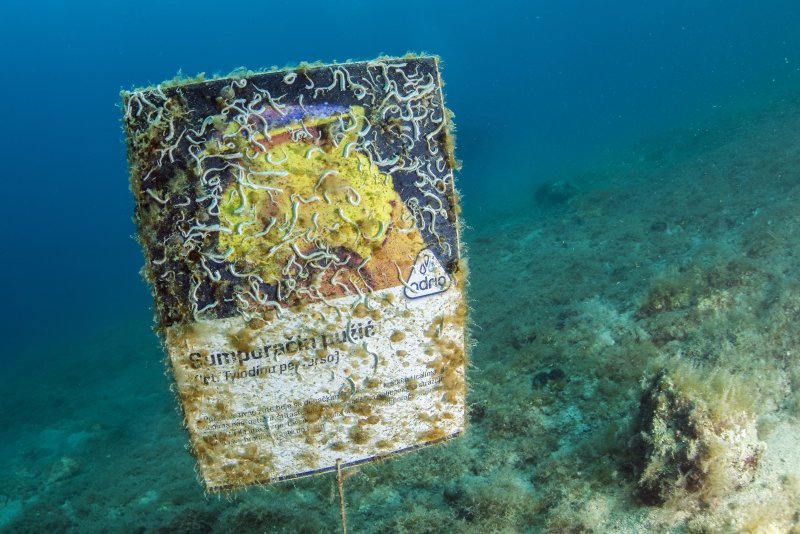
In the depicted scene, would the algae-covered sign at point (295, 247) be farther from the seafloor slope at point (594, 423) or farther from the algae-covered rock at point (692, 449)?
the algae-covered rock at point (692, 449)

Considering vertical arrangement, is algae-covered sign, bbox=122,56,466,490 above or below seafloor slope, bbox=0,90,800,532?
above

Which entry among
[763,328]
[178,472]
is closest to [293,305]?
[763,328]

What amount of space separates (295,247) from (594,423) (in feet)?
8.89

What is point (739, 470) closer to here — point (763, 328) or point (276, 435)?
point (763, 328)

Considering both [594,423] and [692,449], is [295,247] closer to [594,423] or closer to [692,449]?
[692,449]

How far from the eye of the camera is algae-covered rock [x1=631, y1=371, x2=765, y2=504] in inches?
107

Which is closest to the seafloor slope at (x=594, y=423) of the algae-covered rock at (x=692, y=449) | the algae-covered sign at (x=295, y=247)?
the algae-covered rock at (x=692, y=449)

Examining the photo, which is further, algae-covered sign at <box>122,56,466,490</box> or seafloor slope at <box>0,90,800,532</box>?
seafloor slope at <box>0,90,800,532</box>

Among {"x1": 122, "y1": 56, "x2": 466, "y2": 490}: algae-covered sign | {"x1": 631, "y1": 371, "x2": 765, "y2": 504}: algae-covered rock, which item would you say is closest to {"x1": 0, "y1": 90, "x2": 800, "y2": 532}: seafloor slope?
{"x1": 631, "y1": 371, "x2": 765, "y2": 504}: algae-covered rock

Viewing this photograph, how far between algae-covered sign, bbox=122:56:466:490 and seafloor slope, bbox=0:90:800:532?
1250 millimetres

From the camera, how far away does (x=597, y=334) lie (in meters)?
4.66

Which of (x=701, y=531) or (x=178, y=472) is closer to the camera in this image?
(x=701, y=531)

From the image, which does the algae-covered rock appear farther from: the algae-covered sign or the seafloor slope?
the algae-covered sign

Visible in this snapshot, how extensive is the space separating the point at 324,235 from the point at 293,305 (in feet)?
1.07
